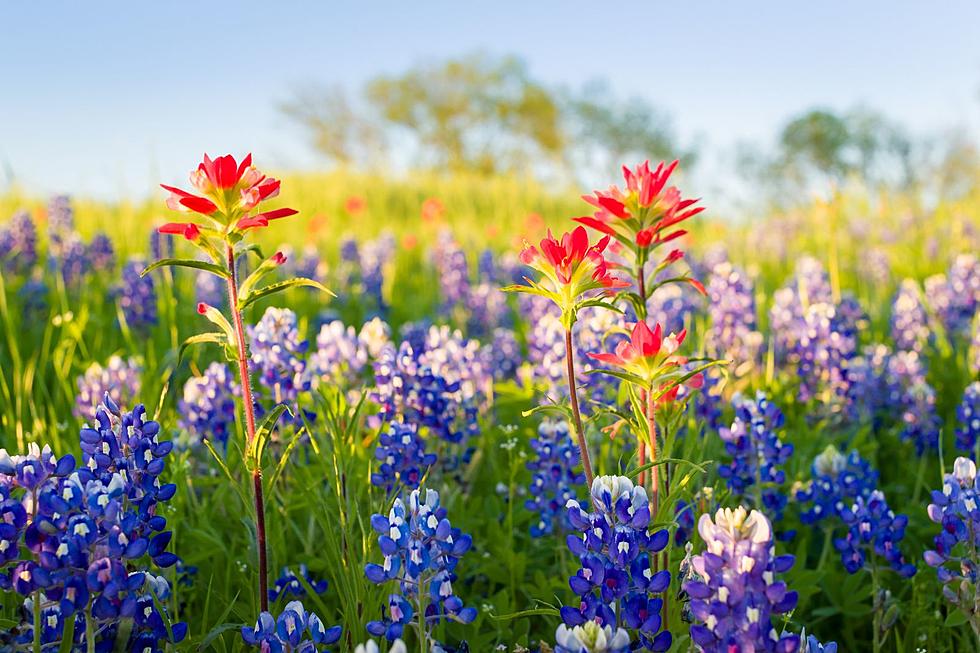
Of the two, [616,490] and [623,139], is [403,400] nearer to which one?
[616,490]

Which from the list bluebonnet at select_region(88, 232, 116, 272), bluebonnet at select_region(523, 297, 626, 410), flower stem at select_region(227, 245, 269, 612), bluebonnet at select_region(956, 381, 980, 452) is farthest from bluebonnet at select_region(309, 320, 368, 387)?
bluebonnet at select_region(88, 232, 116, 272)

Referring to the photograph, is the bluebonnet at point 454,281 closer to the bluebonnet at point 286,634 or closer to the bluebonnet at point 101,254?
the bluebonnet at point 101,254

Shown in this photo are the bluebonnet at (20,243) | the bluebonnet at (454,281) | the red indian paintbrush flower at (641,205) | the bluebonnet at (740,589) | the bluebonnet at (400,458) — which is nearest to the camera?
the bluebonnet at (740,589)

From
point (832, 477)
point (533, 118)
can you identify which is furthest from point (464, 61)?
point (832, 477)

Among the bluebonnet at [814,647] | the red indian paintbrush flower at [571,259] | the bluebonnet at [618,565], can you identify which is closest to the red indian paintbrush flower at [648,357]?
the red indian paintbrush flower at [571,259]

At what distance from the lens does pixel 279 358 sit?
10.6 ft

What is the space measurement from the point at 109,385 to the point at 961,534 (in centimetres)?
347

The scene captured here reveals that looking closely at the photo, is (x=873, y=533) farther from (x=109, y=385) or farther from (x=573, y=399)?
(x=109, y=385)

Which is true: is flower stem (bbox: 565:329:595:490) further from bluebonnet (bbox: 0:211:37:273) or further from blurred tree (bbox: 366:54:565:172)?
blurred tree (bbox: 366:54:565:172)

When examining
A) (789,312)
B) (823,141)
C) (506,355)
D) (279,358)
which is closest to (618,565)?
(279,358)

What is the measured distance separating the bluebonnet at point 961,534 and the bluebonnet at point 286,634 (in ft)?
5.46

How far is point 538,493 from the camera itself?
9.78 ft

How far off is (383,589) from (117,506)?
79 centimetres

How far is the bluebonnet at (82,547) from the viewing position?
1.77 m
